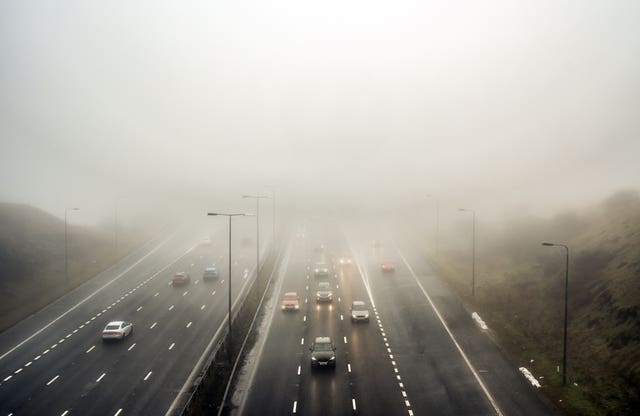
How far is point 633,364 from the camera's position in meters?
31.4

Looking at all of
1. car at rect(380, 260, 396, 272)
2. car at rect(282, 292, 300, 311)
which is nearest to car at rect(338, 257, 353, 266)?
car at rect(380, 260, 396, 272)

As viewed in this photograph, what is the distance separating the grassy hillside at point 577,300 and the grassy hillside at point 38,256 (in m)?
50.1

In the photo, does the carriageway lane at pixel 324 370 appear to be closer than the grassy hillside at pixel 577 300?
Yes

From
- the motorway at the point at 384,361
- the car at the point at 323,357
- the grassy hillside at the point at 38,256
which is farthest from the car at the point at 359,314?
the grassy hillside at the point at 38,256

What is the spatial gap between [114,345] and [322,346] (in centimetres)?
1918

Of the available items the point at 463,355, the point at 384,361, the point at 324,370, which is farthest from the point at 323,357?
the point at 463,355

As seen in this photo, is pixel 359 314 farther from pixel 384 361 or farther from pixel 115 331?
pixel 115 331

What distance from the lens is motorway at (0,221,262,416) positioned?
30922mm

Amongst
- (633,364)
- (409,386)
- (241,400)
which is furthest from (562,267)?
(241,400)

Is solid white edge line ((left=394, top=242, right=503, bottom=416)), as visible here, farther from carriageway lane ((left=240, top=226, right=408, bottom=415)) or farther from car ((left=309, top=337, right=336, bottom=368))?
car ((left=309, top=337, right=336, bottom=368))

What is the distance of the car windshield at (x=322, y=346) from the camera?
36.4m

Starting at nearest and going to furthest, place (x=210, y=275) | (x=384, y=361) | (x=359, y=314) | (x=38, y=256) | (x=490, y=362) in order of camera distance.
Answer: (x=490, y=362), (x=384, y=361), (x=359, y=314), (x=210, y=275), (x=38, y=256)

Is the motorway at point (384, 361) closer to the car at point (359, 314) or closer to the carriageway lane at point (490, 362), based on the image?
the carriageway lane at point (490, 362)

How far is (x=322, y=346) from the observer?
120 ft
